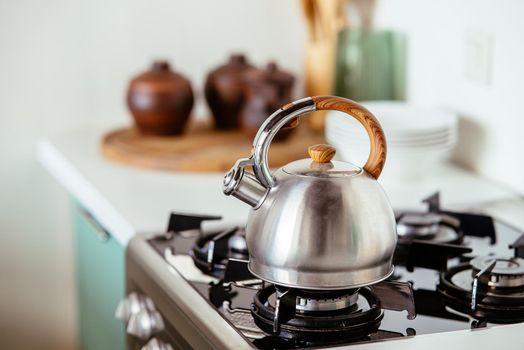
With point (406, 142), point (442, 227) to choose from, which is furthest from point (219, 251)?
point (406, 142)

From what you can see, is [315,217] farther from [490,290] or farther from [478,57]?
[478,57]

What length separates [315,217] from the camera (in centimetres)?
106

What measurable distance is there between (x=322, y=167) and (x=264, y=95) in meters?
0.89

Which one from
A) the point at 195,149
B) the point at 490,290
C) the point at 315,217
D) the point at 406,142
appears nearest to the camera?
the point at 315,217

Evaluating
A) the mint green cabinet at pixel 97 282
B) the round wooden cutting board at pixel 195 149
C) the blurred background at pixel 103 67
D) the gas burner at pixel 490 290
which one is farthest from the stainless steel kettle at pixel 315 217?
the blurred background at pixel 103 67

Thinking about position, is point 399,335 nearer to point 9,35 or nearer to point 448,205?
point 448,205

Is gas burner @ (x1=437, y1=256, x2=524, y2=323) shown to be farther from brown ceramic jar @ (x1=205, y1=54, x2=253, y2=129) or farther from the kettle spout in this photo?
brown ceramic jar @ (x1=205, y1=54, x2=253, y2=129)

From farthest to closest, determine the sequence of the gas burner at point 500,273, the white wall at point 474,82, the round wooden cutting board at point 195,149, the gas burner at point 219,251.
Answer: the round wooden cutting board at point 195,149, the white wall at point 474,82, the gas burner at point 219,251, the gas burner at point 500,273

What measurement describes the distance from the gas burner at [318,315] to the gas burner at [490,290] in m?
0.12

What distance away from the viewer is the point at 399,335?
107 centimetres

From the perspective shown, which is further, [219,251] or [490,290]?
[219,251]

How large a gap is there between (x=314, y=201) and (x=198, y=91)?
1330mm

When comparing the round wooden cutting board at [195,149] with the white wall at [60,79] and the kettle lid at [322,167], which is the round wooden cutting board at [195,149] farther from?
the kettle lid at [322,167]

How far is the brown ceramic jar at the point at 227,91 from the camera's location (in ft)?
6.84
